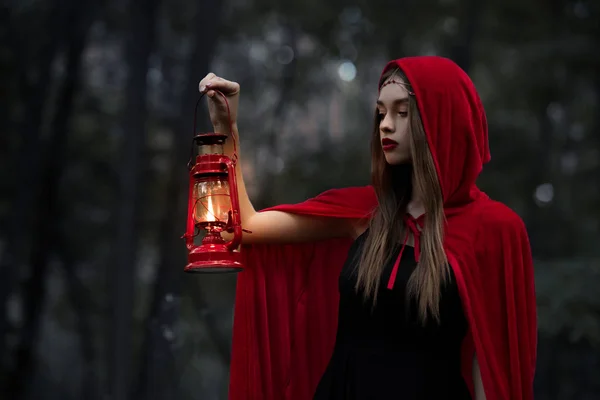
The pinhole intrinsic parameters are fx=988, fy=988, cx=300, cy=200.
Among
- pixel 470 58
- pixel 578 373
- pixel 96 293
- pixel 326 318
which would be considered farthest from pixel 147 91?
pixel 326 318

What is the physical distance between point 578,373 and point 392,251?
15.5 ft

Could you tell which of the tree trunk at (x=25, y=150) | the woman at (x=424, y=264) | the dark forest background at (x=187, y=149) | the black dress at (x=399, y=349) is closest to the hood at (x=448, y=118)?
the woman at (x=424, y=264)

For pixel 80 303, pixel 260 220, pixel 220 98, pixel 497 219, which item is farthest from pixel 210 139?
pixel 80 303

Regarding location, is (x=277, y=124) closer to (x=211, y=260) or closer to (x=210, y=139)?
(x=210, y=139)

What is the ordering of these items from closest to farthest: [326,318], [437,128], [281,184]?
[437,128], [326,318], [281,184]

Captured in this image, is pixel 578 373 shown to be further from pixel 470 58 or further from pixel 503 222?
pixel 503 222

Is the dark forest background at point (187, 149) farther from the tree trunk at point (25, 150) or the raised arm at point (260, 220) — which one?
the raised arm at point (260, 220)

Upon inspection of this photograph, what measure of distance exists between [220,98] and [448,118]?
451 millimetres

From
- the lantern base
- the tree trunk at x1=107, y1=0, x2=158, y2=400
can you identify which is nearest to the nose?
the lantern base

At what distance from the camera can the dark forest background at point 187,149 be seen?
→ 5.98 metres

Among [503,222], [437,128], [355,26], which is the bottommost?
[503,222]

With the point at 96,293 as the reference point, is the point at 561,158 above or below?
above

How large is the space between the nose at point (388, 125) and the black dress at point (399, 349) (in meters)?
0.25

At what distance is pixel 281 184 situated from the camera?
6.05 m
